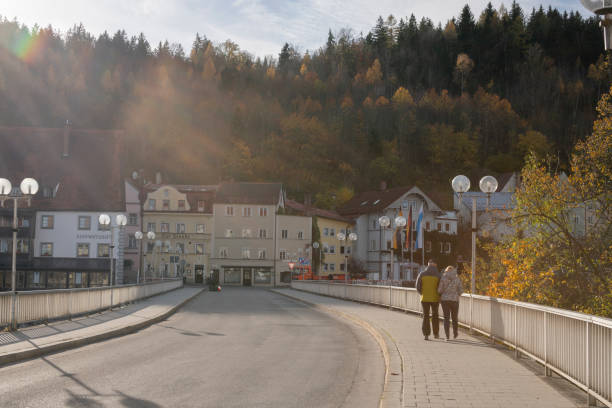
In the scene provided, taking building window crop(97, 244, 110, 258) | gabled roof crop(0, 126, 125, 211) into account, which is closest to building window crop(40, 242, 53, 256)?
gabled roof crop(0, 126, 125, 211)

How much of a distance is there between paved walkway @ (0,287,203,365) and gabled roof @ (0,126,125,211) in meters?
48.3

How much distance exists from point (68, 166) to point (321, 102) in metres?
72.3

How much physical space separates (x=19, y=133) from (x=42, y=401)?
74.7 metres

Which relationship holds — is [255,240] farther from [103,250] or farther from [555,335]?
[555,335]

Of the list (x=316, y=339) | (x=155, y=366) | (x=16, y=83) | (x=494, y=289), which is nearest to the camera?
(x=155, y=366)

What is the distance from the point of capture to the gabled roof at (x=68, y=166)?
70.1 meters

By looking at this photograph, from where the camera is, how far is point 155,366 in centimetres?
1195

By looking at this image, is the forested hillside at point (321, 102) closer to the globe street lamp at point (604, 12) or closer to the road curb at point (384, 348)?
the road curb at point (384, 348)

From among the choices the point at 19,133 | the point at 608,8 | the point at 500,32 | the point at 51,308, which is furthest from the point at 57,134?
the point at 500,32

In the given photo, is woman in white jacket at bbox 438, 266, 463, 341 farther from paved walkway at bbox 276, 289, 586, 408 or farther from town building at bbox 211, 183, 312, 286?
town building at bbox 211, 183, 312, 286

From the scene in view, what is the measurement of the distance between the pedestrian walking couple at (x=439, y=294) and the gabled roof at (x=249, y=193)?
74652 millimetres

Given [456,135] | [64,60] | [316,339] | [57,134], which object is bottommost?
[316,339]

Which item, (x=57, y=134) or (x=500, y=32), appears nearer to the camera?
(x=57, y=134)

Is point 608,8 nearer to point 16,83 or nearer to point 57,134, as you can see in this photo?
point 57,134
